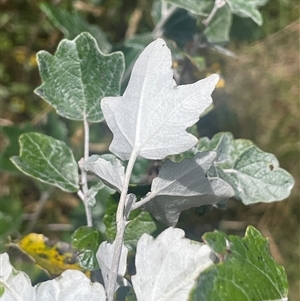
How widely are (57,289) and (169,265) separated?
11 cm

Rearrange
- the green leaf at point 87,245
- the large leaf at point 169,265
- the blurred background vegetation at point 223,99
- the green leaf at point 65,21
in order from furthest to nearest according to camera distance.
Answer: the blurred background vegetation at point 223,99 < the green leaf at point 65,21 < the green leaf at point 87,245 < the large leaf at point 169,265

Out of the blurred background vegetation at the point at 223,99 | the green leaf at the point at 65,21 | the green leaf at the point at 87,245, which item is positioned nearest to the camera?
the green leaf at the point at 87,245

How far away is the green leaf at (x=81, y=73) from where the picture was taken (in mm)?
648

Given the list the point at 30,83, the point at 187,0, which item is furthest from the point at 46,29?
the point at 187,0

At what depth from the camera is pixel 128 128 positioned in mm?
475

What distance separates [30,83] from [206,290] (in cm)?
122

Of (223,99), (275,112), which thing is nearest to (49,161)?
(223,99)

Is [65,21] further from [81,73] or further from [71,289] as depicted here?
[71,289]

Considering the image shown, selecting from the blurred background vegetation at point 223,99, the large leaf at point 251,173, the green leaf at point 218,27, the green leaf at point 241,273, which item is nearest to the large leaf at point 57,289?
the green leaf at point 241,273

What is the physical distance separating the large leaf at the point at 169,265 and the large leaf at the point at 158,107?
3.4 inches

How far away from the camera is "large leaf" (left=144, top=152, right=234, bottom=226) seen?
47cm

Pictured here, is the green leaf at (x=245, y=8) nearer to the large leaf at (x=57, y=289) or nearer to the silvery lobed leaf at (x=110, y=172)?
the silvery lobed leaf at (x=110, y=172)

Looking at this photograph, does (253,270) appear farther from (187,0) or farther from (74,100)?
(187,0)

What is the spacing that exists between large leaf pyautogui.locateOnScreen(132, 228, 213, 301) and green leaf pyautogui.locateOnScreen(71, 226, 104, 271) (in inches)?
5.8
